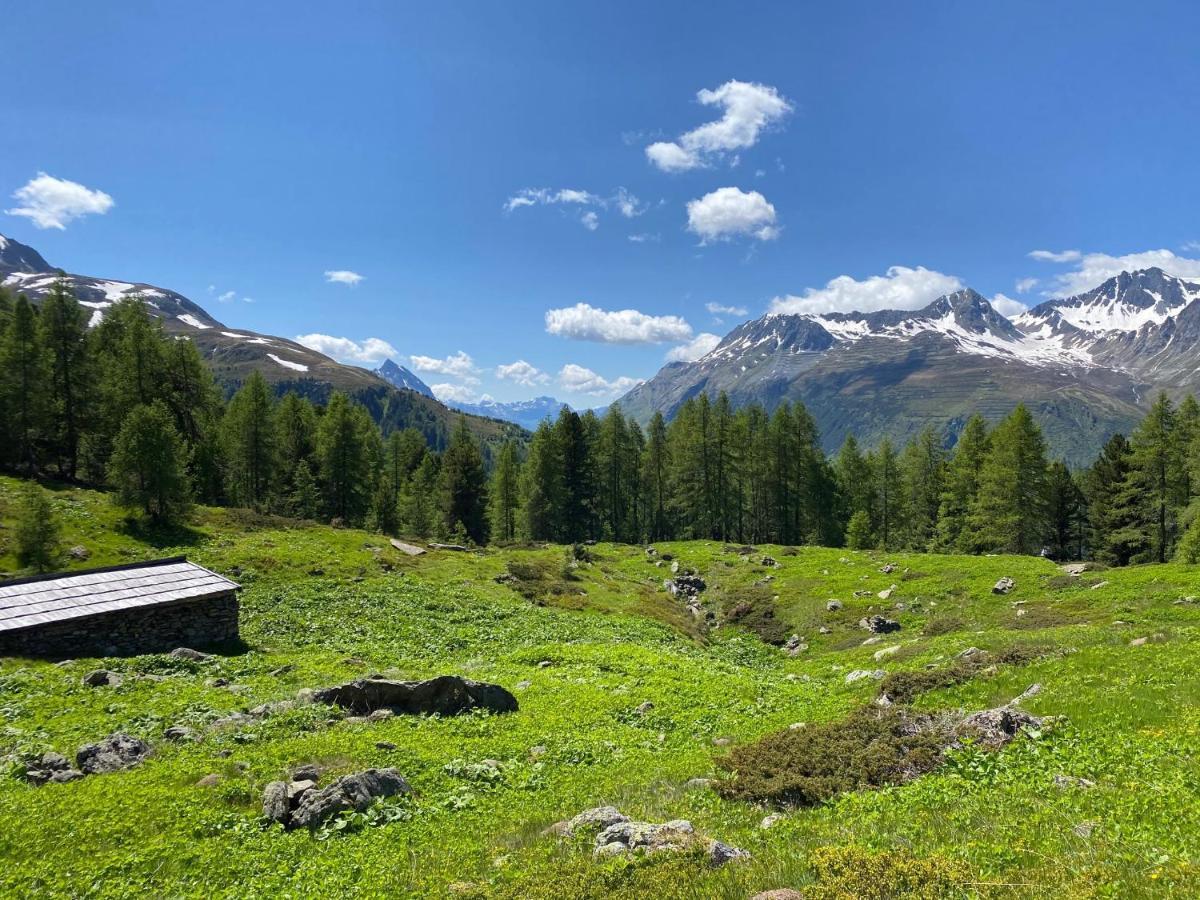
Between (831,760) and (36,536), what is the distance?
42.3 metres

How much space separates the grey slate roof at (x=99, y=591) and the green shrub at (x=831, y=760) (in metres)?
24.3

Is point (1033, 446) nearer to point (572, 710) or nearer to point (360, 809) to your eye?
point (572, 710)

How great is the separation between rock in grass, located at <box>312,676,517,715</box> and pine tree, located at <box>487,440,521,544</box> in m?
70.3

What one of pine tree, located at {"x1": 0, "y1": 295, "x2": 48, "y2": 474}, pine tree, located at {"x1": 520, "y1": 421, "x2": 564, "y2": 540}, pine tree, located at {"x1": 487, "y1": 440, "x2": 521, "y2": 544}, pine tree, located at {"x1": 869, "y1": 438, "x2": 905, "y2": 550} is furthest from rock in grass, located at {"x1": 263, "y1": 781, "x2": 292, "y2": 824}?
pine tree, located at {"x1": 869, "y1": 438, "x2": 905, "y2": 550}

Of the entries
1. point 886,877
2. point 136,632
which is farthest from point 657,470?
point 886,877

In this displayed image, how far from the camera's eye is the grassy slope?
841 centimetres

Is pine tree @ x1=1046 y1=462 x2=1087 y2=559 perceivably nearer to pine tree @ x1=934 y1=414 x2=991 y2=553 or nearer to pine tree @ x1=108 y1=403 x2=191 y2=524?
pine tree @ x1=934 y1=414 x2=991 y2=553

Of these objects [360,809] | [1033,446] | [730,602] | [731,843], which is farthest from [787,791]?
[1033,446]

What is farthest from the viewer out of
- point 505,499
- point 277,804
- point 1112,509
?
point 505,499

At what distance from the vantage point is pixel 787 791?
12141mm

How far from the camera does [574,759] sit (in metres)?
15.5

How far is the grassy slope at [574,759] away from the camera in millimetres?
8414

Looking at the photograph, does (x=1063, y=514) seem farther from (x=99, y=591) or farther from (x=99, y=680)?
(x=99, y=591)

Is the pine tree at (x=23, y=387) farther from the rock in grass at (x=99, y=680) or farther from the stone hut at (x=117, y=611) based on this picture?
the rock in grass at (x=99, y=680)
